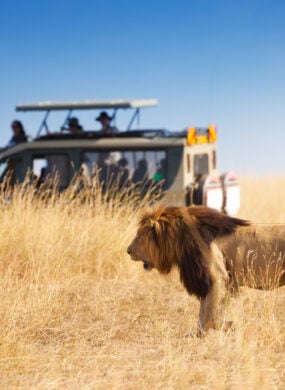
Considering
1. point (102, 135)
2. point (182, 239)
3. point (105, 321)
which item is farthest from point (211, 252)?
point (102, 135)

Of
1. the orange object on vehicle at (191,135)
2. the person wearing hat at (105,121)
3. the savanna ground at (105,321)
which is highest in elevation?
the person wearing hat at (105,121)

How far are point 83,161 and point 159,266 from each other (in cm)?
544

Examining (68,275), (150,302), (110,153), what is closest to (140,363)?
(150,302)

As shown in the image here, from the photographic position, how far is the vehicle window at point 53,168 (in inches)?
429

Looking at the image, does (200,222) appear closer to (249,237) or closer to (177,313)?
(249,237)

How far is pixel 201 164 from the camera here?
11602 mm

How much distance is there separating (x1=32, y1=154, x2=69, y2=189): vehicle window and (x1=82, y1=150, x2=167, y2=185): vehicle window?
1.00ft

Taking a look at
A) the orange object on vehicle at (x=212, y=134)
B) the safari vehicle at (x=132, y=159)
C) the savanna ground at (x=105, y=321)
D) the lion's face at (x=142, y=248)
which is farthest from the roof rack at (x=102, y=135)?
the lion's face at (x=142, y=248)

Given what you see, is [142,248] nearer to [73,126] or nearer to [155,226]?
[155,226]

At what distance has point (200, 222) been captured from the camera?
562 cm

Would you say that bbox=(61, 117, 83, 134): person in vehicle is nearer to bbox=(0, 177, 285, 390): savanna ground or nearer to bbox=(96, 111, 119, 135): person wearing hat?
bbox=(96, 111, 119, 135): person wearing hat

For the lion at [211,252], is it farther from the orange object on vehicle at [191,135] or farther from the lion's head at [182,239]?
the orange object on vehicle at [191,135]

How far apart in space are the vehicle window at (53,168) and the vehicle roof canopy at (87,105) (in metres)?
1.03

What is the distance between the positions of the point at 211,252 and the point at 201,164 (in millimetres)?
6154
